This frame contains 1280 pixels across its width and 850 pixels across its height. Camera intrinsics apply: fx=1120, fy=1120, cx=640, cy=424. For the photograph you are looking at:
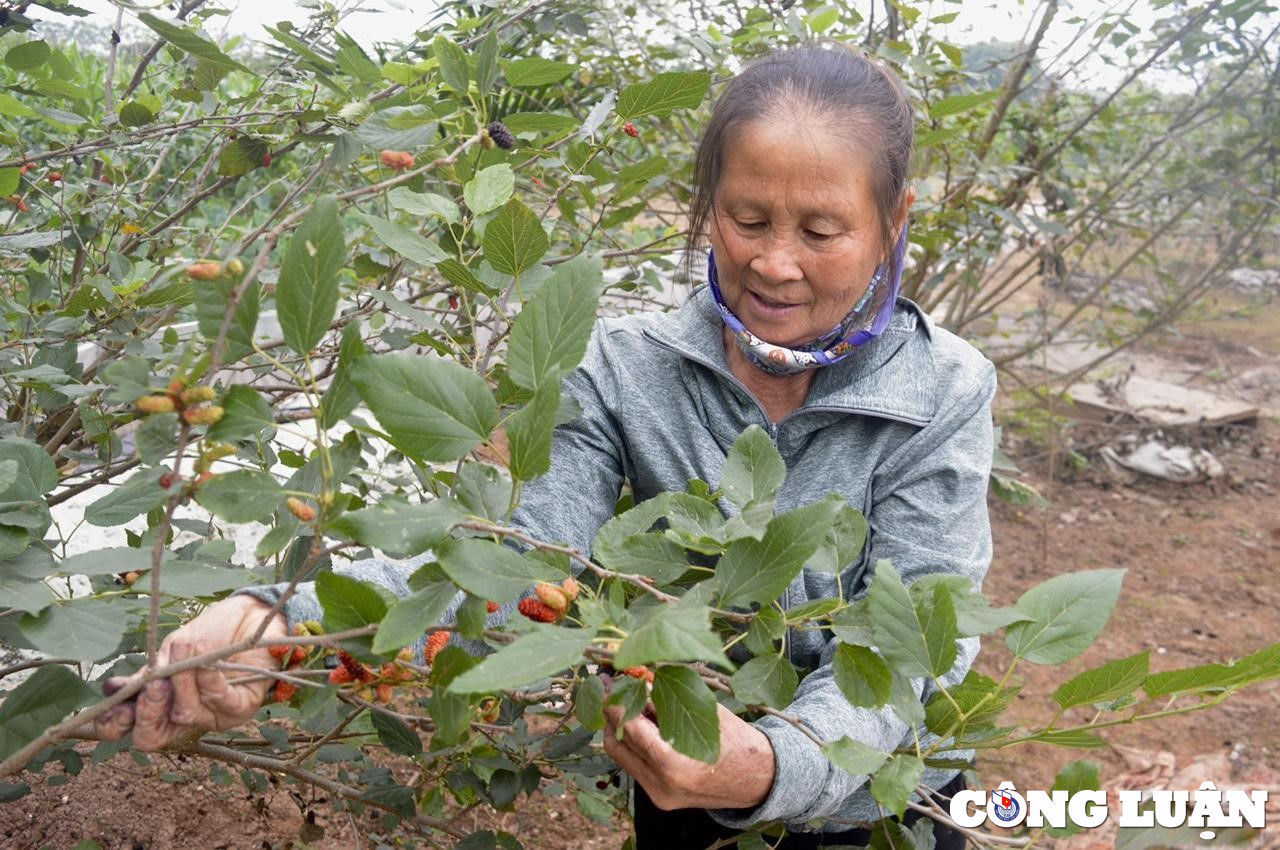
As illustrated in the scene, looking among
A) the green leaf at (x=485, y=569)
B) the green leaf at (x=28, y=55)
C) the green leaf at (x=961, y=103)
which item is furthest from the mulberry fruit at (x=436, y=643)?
the green leaf at (x=961, y=103)

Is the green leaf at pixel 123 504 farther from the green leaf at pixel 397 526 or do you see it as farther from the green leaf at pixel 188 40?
the green leaf at pixel 188 40

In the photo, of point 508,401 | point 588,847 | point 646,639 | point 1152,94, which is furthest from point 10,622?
point 1152,94

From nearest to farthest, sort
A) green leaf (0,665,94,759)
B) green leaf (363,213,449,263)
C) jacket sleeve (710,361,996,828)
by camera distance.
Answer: green leaf (0,665,94,759) < green leaf (363,213,449,263) < jacket sleeve (710,361,996,828)

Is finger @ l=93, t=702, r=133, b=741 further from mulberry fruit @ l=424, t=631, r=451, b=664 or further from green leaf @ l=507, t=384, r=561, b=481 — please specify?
green leaf @ l=507, t=384, r=561, b=481

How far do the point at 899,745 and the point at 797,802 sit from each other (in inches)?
8.8

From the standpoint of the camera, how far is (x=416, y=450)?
81 centimetres

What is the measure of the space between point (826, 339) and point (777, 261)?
16 centimetres

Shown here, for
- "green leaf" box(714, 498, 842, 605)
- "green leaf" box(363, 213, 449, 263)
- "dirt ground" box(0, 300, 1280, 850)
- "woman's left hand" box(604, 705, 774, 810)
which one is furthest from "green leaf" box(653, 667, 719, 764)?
"dirt ground" box(0, 300, 1280, 850)

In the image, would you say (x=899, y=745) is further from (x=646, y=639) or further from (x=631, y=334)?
(x=646, y=639)

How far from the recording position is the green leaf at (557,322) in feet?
2.82

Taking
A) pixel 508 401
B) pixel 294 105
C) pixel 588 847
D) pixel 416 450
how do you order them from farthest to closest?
pixel 588 847 → pixel 294 105 → pixel 508 401 → pixel 416 450

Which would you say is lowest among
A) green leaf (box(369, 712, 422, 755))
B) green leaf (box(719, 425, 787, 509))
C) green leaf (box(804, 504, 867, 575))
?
green leaf (box(369, 712, 422, 755))

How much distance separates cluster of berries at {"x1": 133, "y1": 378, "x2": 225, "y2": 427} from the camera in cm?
75

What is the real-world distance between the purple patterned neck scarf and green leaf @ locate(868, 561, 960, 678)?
0.57 meters
